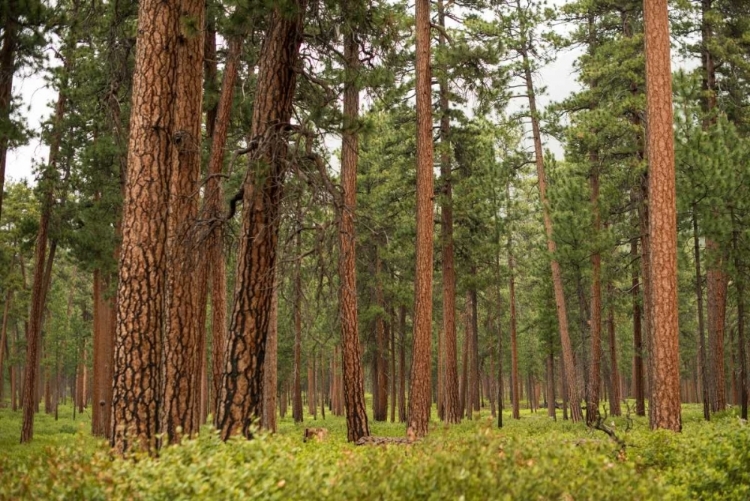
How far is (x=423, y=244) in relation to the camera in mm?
13320

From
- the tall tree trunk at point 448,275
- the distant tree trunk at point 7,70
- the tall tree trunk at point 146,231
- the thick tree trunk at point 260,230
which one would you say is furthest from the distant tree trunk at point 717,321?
the distant tree trunk at point 7,70

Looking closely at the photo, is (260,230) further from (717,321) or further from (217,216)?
(717,321)

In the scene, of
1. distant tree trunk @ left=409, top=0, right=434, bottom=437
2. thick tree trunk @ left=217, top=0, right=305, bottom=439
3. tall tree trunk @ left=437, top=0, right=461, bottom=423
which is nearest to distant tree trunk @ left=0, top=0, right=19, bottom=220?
thick tree trunk @ left=217, top=0, right=305, bottom=439

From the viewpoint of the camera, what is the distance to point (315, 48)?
855 cm

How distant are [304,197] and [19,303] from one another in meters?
32.1

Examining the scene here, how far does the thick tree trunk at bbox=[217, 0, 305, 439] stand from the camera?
7207 mm

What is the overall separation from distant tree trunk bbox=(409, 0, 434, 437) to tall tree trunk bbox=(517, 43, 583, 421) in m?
8.07

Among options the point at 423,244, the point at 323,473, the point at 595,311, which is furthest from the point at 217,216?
the point at 595,311

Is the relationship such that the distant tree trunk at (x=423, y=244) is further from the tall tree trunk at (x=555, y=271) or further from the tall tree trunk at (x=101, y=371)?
the tall tree trunk at (x=101, y=371)

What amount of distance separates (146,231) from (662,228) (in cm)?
847

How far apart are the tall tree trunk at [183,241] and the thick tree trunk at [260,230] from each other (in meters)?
0.93

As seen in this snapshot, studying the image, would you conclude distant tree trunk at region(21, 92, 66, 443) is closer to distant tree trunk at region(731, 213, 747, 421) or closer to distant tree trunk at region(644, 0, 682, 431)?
distant tree trunk at region(644, 0, 682, 431)

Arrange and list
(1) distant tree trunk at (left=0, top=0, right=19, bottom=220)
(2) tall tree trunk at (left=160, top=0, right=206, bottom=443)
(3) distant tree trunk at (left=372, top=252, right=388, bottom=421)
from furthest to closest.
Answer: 1. (3) distant tree trunk at (left=372, top=252, right=388, bottom=421)
2. (1) distant tree trunk at (left=0, top=0, right=19, bottom=220)
3. (2) tall tree trunk at (left=160, top=0, right=206, bottom=443)

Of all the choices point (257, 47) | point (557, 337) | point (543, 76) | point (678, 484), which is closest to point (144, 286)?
point (678, 484)
